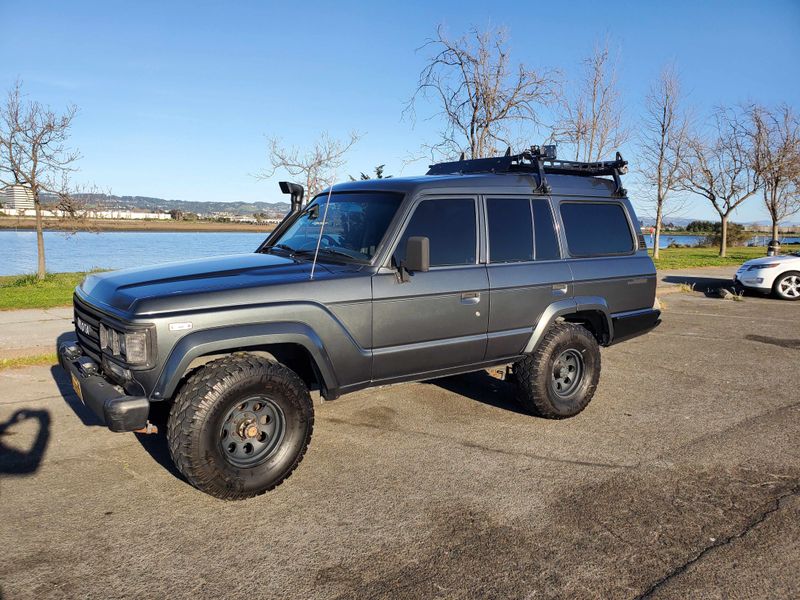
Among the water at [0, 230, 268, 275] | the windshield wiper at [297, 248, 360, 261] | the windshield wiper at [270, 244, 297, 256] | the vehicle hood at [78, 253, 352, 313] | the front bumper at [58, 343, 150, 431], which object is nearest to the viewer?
the front bumper at [58, 343, 150, 431]

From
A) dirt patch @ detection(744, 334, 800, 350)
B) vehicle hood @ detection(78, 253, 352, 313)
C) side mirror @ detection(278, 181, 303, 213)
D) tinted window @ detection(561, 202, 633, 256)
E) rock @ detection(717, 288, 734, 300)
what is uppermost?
side mirror @ detection(278, 181, 303, 213)

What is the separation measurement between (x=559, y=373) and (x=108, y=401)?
3630 millimetres

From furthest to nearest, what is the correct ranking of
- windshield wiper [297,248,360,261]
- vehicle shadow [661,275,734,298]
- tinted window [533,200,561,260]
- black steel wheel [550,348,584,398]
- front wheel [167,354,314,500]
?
vehicle shadow [661,275,734,298], black steel wheel [550,348,584,398], tinted window [533,200,561,260], windshield wiper [297,248,360,261], front wheel [167,354,314,500]

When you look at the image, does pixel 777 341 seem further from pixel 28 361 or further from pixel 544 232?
pixel 28 361

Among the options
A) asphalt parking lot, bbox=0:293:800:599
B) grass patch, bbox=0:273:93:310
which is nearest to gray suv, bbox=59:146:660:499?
asphalt parking lot, bbox=0:293:800:599

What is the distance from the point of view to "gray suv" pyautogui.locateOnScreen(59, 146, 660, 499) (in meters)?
3.53

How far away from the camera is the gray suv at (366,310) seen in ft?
11.6

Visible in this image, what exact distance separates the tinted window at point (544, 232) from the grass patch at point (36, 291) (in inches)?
341

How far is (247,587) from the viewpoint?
9.28 ft

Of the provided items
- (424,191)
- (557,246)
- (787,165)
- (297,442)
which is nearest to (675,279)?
(787,165)

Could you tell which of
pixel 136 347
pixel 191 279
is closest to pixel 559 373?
pixel 191 279

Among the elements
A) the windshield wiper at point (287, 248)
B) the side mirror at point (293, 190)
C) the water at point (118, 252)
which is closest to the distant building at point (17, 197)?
the water at point (118, 252)

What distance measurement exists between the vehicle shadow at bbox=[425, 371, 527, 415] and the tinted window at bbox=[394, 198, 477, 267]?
1.67 m

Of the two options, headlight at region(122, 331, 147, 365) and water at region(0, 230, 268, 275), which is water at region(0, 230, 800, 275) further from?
headlight at region(122, 331, 147, 365)
